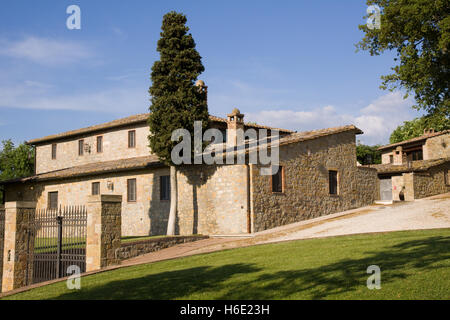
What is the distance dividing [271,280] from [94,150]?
25935mm

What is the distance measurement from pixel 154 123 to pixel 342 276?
14.5 m

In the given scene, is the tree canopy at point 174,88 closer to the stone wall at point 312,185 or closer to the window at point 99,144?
the stone wall at point 312,185

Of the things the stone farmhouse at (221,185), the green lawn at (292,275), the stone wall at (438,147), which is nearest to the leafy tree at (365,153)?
the stone wall at (438,147)

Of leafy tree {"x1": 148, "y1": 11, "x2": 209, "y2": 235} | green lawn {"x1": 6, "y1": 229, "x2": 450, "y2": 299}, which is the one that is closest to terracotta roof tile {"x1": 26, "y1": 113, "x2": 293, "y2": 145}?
leafy tree {"x1": 148, "y1": 11, "x2": 209, "y2": 235}

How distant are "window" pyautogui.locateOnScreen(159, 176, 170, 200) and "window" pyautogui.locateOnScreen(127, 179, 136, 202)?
219 cm

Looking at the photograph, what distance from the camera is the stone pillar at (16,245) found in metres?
13.4

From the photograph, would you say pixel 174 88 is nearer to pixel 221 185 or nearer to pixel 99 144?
pixel 221 185

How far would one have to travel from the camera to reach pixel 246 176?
19297 mm

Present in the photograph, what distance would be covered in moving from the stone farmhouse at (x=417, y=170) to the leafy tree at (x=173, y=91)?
14.2 meters

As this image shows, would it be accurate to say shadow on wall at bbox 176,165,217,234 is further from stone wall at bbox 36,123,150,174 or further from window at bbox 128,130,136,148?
window at bbox 128,130,136,148

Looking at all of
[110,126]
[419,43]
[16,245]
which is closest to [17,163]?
[110,126]

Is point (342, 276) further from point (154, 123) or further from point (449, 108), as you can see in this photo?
point (154, 123)

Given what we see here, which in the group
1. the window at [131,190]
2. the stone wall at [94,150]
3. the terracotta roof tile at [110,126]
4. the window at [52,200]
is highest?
the terracotta roof tile at [110,126]

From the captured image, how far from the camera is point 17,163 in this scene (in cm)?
4875
